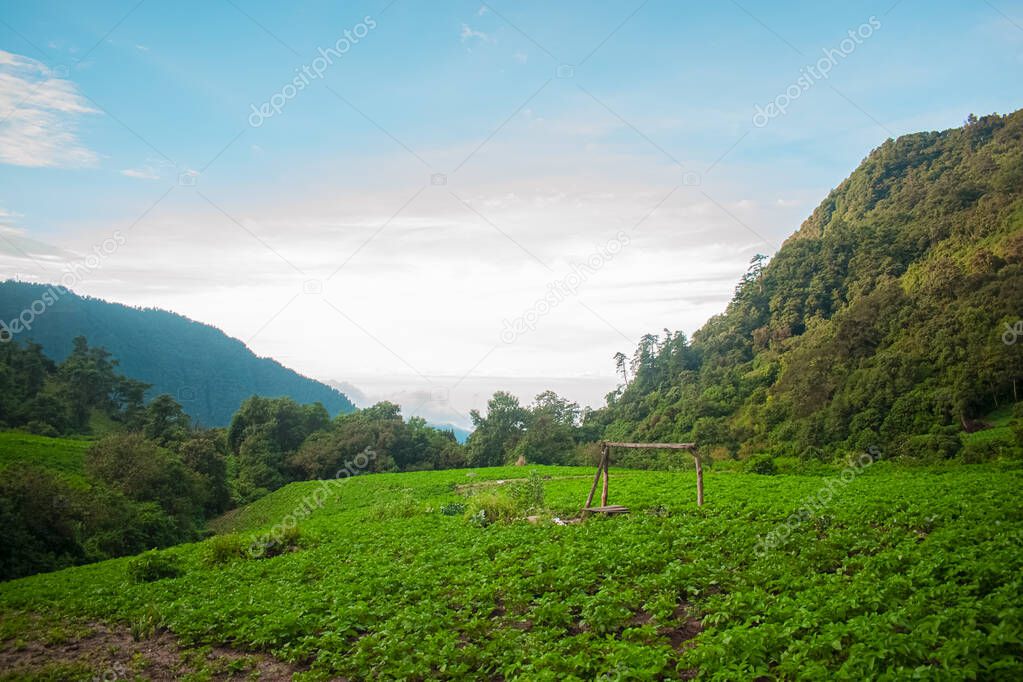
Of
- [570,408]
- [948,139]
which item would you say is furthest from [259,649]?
[948,139]

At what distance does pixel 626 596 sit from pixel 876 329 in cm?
5977

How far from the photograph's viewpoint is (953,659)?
7.12 metres

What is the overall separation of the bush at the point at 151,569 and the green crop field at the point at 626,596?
0.07 metres

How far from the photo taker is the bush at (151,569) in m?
20.6

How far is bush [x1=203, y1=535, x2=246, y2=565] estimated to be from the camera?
72.7 feet

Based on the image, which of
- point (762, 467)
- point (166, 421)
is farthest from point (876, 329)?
point (166, 421)

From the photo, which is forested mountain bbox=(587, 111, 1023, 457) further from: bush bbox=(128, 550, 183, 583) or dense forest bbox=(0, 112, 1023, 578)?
bush bbox=(128, 550, 183, 583)

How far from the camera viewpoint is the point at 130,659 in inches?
491

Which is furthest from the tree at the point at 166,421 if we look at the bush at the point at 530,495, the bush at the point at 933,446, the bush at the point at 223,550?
the bush at the point at 933,446

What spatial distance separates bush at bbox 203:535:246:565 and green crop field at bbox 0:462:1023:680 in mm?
79

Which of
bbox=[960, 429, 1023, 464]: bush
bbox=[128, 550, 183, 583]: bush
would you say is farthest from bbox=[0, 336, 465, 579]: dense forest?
bbox=[960, 429, 1023, 464]: bush

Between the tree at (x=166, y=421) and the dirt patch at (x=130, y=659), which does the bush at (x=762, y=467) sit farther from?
the tree at (x=166, y=421)

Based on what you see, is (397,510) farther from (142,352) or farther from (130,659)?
(142,352)

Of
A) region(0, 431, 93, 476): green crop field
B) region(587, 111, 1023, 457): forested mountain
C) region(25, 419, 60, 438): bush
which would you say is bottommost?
region(0, 431, 93, 476): green crop field
